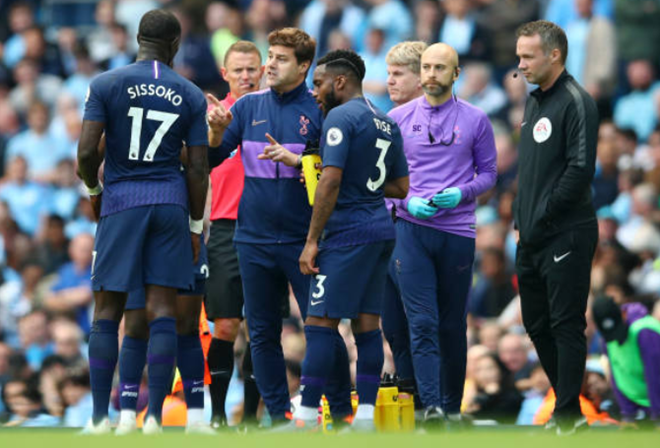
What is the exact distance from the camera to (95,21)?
65.2 ft

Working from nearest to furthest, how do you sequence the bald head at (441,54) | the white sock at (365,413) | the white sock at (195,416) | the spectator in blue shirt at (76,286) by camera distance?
the white sock at (365,413), the white sock at (195,416), the bald head at (441,54), the spectator in blue shirt at (76,286)

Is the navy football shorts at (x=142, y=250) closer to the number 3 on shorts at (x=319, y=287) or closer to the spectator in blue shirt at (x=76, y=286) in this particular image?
the number 3 on shorts at (x=319, y=287)

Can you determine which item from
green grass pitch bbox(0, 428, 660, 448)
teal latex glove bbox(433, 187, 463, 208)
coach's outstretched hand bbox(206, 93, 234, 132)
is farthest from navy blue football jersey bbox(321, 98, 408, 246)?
green grass pitch bbox(0, 428, 660, 448)

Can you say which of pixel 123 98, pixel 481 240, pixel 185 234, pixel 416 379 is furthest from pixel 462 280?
pixel 481 240

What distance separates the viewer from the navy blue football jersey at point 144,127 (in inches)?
314

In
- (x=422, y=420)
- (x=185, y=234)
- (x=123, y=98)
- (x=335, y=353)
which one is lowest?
(x=422, y=420)

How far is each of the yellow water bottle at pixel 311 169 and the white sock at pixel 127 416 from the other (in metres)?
1.73

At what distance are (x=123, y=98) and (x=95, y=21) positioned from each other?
40.3 feet

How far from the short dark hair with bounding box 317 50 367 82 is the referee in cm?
110

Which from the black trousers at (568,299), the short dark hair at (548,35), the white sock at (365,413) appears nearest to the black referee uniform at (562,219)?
the black trousers at (568,299)

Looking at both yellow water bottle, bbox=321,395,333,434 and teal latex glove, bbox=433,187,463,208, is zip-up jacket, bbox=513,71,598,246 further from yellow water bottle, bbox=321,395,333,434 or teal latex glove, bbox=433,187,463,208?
yellow water bottle, bbox=321,395,333,434

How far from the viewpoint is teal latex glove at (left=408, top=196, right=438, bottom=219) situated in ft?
30.7

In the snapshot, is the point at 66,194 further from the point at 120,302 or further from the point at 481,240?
the point at 120,302

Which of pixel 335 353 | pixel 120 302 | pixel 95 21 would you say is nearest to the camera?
pixel 120 302
